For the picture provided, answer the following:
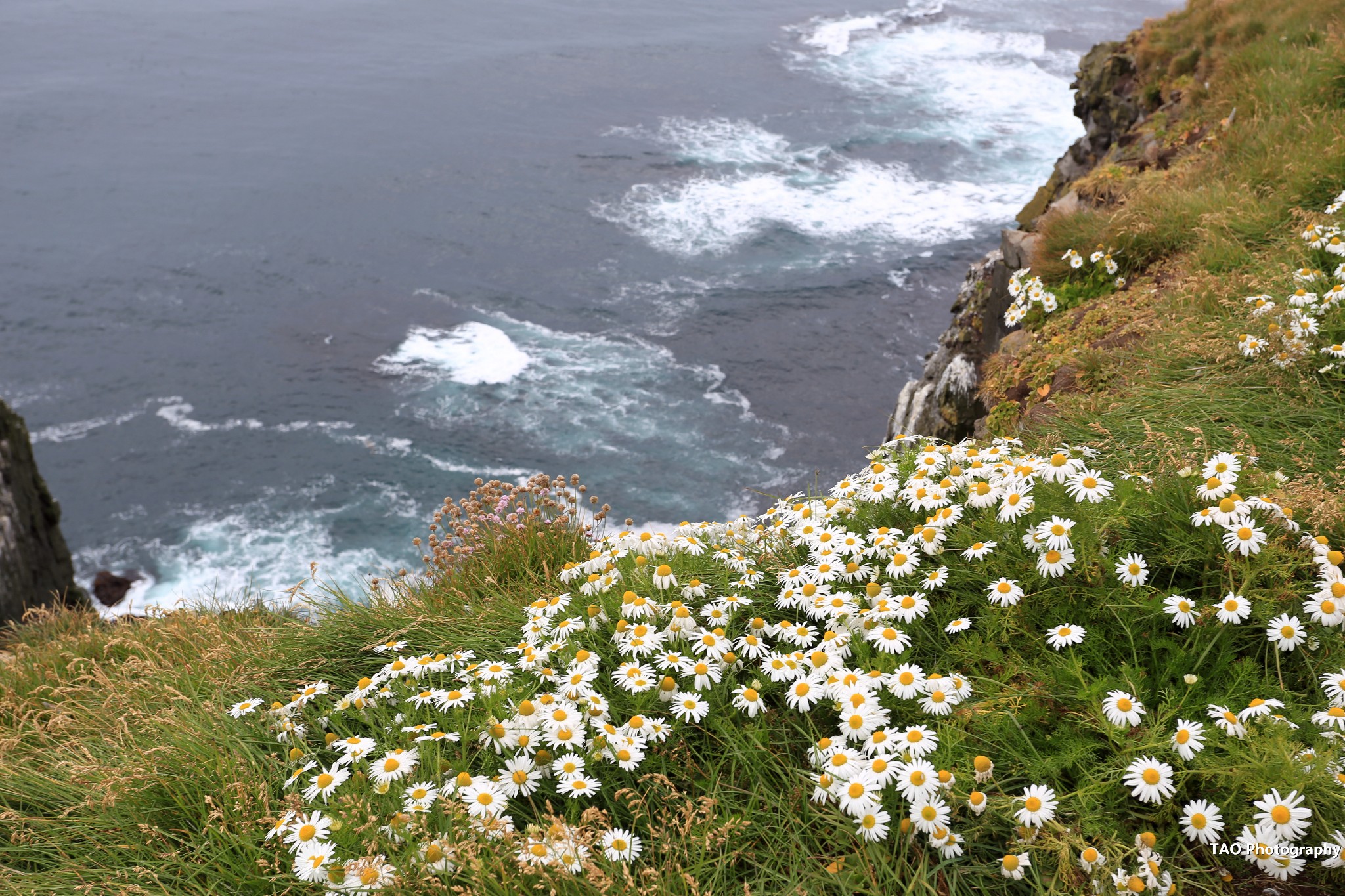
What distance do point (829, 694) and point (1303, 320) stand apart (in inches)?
147

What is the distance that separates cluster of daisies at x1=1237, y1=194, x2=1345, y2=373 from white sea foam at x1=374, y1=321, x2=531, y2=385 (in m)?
22.5

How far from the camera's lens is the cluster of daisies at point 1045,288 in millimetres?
8625

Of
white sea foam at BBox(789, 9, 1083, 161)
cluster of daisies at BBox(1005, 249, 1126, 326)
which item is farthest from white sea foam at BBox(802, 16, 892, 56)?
cluster of daisies at BBox(1005, 249, 1126, 326)

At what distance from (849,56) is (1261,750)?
55443 millimetres

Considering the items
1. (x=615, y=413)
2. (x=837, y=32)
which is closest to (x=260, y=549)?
(x=615, y=413)

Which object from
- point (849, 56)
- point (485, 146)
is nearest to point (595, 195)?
point (485, 146)

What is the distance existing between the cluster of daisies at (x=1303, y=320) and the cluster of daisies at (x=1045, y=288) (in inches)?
107

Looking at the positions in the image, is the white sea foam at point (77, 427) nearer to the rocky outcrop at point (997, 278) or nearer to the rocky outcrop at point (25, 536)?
the rocky outcrop at point (25, 536)

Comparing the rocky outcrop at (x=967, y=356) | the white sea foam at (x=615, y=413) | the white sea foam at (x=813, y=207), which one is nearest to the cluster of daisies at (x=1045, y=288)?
the rocky outcrop at (x=967, y=356)

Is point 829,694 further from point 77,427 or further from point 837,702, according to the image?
point 77,427

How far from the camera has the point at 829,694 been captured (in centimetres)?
379

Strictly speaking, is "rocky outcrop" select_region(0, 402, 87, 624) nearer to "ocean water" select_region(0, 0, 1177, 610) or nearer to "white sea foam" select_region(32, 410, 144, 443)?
"ocean water" select_region(0, 0, 1177, 610)

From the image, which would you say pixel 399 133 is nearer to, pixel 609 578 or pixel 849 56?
pixel 849 56

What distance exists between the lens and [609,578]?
182 inches
